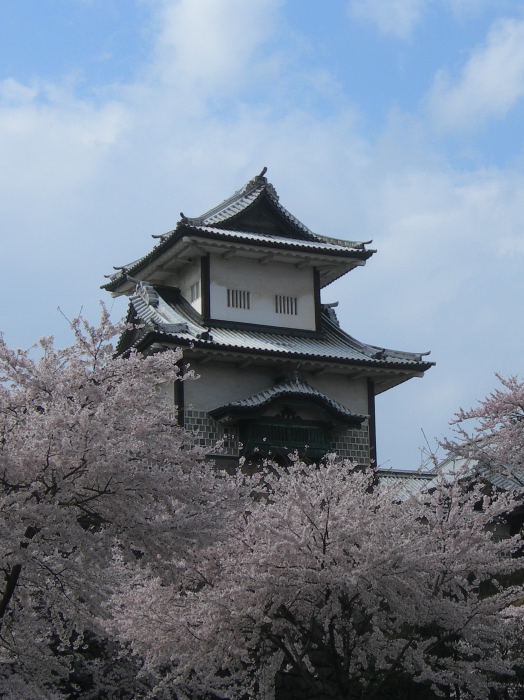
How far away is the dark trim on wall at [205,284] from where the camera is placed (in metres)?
27.2

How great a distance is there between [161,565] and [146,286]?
16.9 m

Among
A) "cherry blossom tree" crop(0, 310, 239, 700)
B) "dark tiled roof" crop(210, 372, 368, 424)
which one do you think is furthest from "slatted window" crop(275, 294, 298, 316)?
"cherry blossom tree" crop(0, 310, 239, 700)

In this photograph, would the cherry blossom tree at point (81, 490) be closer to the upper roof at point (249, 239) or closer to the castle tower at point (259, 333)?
the castle tower at point (259, 333)

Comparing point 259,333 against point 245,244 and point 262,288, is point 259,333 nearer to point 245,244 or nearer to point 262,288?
point 262,288

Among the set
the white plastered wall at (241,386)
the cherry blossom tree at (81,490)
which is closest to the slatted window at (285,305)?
the white plastered wall at (241,386)

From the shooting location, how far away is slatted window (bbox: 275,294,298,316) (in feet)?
93.2

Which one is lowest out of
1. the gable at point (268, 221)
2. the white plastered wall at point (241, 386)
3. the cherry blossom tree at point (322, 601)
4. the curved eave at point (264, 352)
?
the cherry blossom tree at point (322, 601)

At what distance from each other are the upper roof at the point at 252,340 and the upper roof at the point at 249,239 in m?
0.95

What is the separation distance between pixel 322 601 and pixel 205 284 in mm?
14581

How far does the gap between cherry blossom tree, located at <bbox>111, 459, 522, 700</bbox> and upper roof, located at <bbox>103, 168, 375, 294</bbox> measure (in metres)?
12.7

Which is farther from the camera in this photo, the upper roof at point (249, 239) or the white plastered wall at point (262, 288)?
the white plastered wall at point (262, 288)

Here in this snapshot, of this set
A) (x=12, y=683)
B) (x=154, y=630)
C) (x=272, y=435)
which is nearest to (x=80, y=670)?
(x=154, y=630)

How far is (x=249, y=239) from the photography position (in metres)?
27.2

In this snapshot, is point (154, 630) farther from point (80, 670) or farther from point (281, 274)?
point (281, 274)
